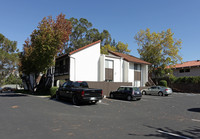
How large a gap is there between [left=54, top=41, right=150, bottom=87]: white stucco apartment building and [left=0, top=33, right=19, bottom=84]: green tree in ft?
49.1

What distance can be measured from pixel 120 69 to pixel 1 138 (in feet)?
71.5

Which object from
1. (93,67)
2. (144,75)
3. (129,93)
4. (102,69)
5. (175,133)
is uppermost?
(93,67)

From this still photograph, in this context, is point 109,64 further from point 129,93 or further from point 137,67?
point 129,93

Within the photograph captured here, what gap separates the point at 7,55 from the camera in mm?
33188

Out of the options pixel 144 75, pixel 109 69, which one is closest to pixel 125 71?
pixel 109 69

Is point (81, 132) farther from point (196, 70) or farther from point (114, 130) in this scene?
point (196, 70)

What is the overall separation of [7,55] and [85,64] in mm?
20614

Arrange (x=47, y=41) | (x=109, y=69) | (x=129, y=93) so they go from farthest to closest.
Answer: (x=109, y=69) < (x=47, y=41) < (x=129, y=93)

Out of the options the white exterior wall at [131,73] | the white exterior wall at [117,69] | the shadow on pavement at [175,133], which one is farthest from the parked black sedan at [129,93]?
the white exterior wall at [131,73]

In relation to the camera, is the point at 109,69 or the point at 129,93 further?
the point at 109,69

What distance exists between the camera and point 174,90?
3272 cm

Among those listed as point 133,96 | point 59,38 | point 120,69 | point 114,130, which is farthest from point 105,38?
point 114,130

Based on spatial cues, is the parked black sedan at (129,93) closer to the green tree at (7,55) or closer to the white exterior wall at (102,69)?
the white exterior wall at (102,69)

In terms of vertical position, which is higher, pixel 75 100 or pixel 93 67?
pixel 93 67
